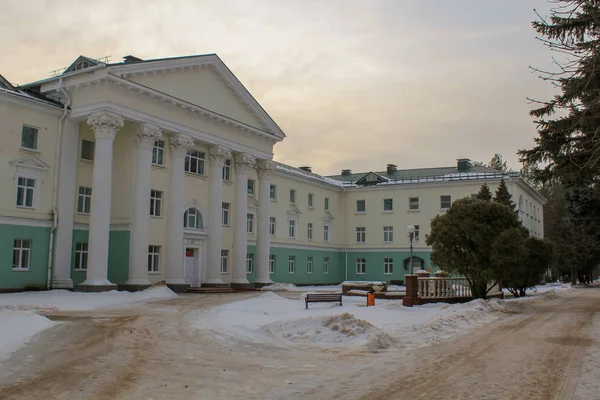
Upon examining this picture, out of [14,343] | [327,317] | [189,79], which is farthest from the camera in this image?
[189,79]

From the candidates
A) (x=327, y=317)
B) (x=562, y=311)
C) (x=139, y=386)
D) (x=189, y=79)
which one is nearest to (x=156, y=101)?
(x=189, y=79)

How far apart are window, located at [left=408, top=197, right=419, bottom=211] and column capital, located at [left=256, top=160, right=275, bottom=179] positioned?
18882 mm

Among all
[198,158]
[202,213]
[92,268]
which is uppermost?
[198,158]

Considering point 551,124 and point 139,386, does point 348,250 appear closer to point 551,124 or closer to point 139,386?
point 551,124

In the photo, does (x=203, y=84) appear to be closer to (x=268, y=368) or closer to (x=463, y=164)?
(x=268, y=368)

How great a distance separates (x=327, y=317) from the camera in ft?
49.6

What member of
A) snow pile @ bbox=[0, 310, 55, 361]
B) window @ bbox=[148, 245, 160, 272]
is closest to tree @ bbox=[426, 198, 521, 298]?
window @ bbox=[148, 245, 160, 272]

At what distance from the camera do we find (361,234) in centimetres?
5450

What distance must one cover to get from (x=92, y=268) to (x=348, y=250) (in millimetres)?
31472

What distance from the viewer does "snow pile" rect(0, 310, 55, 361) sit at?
11118 millimetres

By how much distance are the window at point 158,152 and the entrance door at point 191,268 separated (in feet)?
18.2

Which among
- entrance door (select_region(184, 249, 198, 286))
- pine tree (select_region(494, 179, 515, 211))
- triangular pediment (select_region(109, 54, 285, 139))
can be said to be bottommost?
entrance door (select_region(184, 249, 198, 286))

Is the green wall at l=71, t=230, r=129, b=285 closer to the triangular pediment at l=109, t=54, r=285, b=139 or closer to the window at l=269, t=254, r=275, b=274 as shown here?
the triangular pediment at l=109, t=54, r=285, b=139

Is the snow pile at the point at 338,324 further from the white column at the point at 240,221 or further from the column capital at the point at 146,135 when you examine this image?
the white column at the point at 240,221
